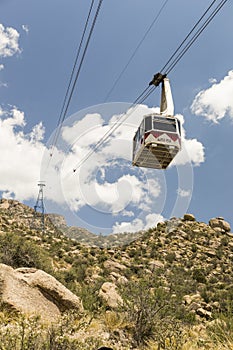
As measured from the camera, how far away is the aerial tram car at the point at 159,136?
11188 mm

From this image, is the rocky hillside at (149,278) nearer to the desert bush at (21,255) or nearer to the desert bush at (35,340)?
the desert bush at (21,255)

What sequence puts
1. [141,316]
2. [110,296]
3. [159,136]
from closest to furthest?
[141,316]
[159,136]
[110,296]

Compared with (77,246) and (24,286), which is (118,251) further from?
(24,286)

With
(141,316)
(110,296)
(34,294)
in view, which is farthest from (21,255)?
(141,316)

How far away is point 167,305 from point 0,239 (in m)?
11.1

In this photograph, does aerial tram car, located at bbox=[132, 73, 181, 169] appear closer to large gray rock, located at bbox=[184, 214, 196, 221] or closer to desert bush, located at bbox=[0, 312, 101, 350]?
desert bush, located at bbox=[0, 312, 101, 350]

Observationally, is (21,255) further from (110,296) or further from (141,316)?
(141,316)

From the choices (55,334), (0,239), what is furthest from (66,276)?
(55,334)

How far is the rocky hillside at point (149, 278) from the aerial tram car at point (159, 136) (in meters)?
4.65

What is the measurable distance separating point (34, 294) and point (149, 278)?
1439 cm

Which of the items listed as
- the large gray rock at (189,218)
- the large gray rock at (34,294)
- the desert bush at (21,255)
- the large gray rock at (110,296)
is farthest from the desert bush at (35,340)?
the large gray rock at (189,218)

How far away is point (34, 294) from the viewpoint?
10.1 meters

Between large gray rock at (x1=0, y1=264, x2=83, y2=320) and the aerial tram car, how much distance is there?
5196 mm

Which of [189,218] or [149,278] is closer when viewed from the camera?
[149,278]
